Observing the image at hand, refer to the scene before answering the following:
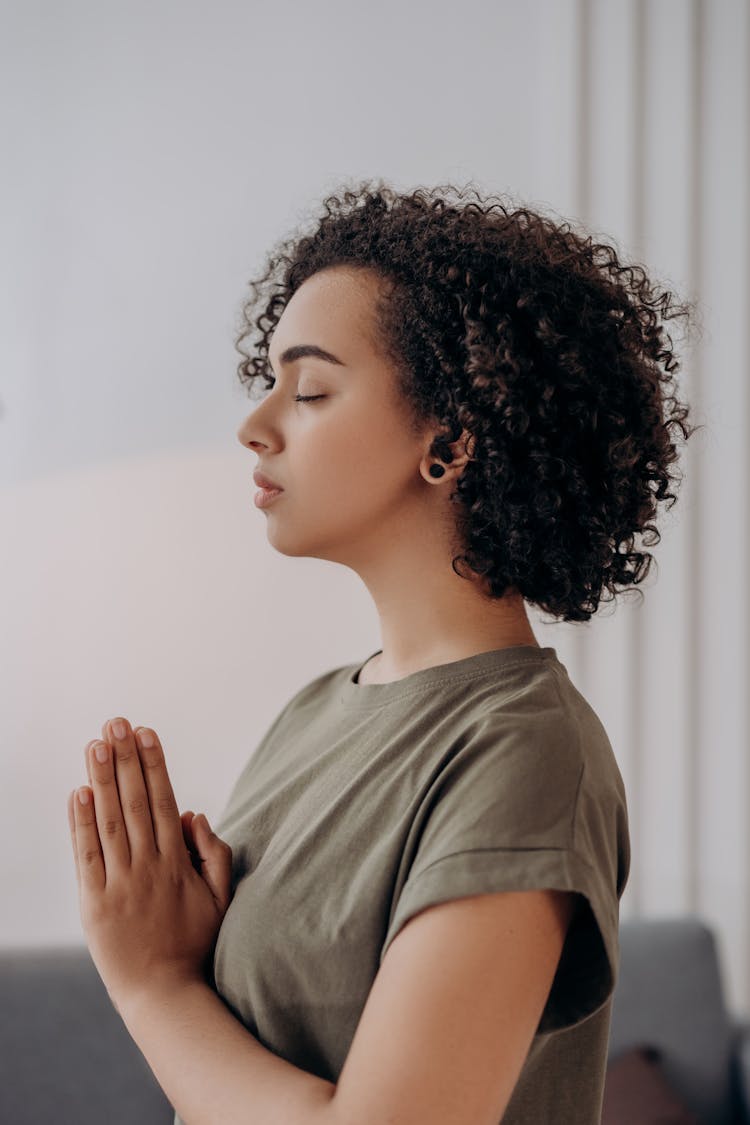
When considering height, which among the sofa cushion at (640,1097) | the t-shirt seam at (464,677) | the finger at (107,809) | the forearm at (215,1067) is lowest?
the sofa cushion at (640,1097)

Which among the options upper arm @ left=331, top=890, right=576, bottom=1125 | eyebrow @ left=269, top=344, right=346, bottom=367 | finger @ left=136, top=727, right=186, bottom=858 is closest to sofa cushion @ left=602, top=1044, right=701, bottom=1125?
finger @ left=136, top=727, right=186, bottom=858

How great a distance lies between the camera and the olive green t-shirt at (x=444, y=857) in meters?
0.74

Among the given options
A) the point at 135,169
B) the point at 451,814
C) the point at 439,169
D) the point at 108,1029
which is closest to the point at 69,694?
the point at 108,1029

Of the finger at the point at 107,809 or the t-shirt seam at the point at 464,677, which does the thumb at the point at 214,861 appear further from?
the t-shirt seam at the point at 464,677

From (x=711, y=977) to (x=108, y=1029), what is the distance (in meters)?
1.20

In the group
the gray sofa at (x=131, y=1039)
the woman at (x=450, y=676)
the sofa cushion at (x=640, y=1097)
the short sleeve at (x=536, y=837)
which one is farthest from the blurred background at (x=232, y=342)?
the short sleeve at (x=536, y=837)

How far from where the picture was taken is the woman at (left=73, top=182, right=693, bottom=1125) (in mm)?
Answer: 720

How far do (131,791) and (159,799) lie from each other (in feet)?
0.09

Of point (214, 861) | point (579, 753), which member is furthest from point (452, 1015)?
point (214, 861)

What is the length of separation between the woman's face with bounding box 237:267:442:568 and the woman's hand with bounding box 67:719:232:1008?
0.25 meters

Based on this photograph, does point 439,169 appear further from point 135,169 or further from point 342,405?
point 342,405

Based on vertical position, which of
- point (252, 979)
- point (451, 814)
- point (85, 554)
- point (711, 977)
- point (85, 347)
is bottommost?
point (711, 977)

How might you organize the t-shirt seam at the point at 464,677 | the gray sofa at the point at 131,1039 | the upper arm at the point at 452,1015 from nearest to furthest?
the upper arm at the point at 452,1015, the t-shirt seam at the point at 464,677, the gray sofa at the point at 131,1039

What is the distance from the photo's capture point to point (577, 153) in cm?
246
